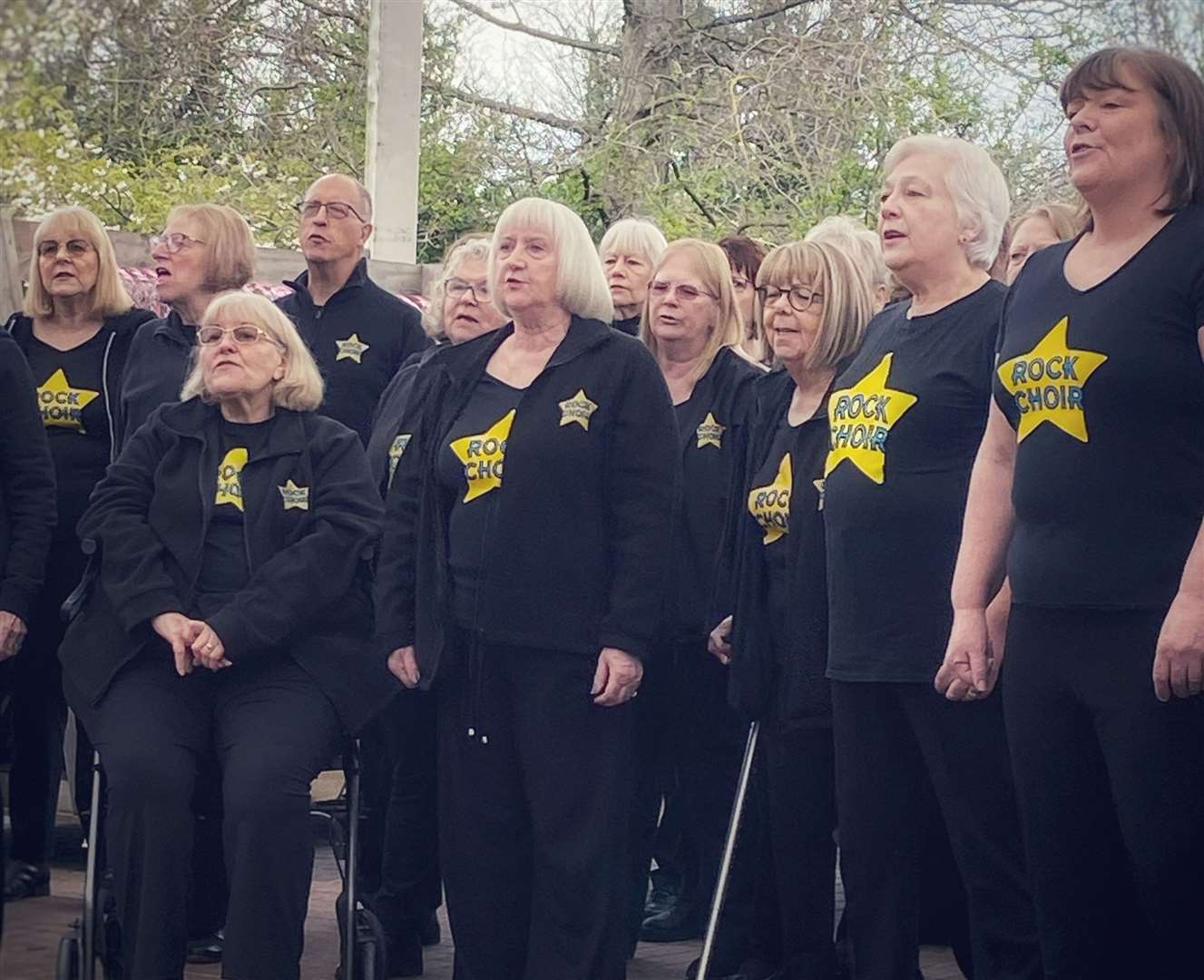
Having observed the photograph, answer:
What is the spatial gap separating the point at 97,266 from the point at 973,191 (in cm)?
311

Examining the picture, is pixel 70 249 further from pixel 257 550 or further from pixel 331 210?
pixel 257 550

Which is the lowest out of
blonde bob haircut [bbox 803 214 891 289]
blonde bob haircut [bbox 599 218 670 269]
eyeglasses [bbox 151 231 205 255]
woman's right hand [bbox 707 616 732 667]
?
woman's right hand [bbox 707 616 732 667]

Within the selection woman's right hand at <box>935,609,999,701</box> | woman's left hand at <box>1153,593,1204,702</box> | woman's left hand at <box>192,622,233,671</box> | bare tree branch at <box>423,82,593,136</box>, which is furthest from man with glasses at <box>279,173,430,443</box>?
bare tree branch at <box>423,82,593,136</box>

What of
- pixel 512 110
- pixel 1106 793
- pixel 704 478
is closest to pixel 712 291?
pixel 704 478

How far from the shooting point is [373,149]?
32.3 feet

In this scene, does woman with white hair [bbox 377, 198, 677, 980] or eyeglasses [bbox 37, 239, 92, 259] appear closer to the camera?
woman with white hair [bbox 377, 198, 677, 980]

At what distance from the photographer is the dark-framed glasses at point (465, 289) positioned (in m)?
5.61

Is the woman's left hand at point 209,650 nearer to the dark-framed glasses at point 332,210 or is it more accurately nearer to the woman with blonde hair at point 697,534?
the woman with blonde hair at point 697,534

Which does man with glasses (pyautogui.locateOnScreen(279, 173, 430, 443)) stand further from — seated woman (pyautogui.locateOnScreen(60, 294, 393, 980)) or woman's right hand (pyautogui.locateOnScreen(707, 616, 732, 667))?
woman's right hand (pyautogui.locateOnScreen(707, 616, 732, 667))

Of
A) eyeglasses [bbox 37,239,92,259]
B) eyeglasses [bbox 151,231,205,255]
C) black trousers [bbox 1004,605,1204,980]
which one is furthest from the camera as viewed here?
eyeglasses [bbox 151,231,205,255]

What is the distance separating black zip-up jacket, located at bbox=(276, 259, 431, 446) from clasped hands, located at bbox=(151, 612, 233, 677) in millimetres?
1662

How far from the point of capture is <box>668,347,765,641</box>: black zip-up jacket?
527cm

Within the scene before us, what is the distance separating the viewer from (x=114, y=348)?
601 centimetres

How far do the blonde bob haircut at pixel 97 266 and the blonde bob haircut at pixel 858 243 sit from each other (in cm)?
228
